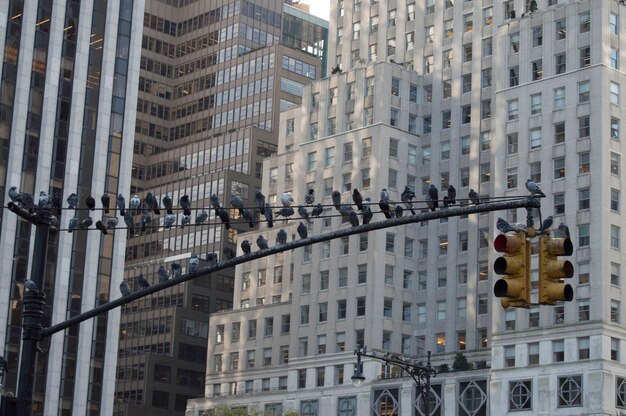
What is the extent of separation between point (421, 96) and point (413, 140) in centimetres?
499

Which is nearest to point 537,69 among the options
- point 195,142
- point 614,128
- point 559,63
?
point 559,63

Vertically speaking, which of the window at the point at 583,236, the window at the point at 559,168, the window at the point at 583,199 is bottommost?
the window at the point at 583,236

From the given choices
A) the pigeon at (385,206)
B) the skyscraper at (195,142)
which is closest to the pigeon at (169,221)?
the pigeon at (385,206)

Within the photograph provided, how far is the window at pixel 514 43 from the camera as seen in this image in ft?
418

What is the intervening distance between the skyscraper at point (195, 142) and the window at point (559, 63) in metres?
48.6

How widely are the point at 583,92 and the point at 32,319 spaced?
96.1 m

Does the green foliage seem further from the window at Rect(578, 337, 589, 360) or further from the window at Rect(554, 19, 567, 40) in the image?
the window at Rect(554, 19, 567, 40)

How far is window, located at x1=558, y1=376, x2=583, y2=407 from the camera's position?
11312 cm

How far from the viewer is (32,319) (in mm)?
29078

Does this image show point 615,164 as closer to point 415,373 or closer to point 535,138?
point 535,138

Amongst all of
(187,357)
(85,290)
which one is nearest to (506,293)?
(85,290)

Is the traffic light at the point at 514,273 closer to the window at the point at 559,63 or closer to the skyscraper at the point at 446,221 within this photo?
the skyscraper at the point at 446,221

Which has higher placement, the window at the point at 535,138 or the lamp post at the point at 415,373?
the window at the point at 535,138

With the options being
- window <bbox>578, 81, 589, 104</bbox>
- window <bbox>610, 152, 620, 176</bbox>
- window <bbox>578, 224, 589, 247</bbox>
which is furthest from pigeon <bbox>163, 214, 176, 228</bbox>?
window <bbox>578, 81, 589, 104</bbox>
